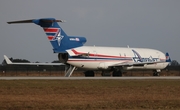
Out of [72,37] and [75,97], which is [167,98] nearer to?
[75,97]

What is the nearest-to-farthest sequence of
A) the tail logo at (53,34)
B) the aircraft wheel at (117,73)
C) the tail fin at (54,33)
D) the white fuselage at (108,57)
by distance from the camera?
the tail fin at (54,33) → the tail logo at (53,34) → the white fuselage at (108,57) → the aircraft wheel at (117,73)

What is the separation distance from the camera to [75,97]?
24.8 metres

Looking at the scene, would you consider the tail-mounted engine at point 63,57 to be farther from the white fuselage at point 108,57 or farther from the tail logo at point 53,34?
the tail logo at point 53,34

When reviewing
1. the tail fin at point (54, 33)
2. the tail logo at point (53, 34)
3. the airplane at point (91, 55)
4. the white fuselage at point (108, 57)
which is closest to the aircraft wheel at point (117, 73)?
the airplane at point (91, 55)

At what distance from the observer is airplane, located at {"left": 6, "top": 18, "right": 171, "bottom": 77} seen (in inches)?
1909

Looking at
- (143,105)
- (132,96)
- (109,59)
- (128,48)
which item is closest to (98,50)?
(109,59)

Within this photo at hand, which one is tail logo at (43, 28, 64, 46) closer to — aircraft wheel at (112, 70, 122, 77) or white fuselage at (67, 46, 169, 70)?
white fuselage at (67, 46, 169, 70)

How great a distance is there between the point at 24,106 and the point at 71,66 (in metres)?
30.1

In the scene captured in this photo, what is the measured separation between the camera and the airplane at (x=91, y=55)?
48.5 meters

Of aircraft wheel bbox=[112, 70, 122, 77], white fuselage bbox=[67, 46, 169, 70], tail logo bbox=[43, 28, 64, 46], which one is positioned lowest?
aircraft wheel bbox=[112, 70, 122, 77]

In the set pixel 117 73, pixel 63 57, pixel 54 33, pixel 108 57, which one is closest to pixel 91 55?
pixel 108 57

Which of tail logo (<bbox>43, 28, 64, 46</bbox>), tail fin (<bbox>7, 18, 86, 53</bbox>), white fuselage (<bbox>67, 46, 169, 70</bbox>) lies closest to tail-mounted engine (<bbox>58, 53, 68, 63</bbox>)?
white fuselage (<bbox>67, 46, 169, 70</bbox>)

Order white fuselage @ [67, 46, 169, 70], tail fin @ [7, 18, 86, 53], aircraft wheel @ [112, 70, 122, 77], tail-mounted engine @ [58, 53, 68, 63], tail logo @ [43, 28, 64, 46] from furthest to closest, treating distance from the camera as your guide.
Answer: aircraft wheel @ [112, 70, 122, 77]
white fuselage @ [67, 46, 169, 70]
tail-mounted engine @ [58, 53, 68, 63]
tail logo @ [43, 28, 64, 46]
tail fin @ [7, 18, 86, 53]

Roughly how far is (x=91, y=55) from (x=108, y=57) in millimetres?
2932
